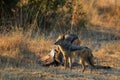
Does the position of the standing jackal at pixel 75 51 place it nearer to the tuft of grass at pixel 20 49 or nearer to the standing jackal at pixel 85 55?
the standing jackal at pixel 85 55

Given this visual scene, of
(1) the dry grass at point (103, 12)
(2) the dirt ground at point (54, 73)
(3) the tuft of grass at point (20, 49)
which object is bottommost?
(2) the dirt ground at point (54, 73)

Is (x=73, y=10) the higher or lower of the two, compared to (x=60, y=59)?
higher

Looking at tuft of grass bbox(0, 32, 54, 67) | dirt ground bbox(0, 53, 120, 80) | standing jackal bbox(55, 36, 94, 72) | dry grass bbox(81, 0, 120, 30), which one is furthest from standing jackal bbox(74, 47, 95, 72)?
dry grass bbox(81, 0, 120, 30)

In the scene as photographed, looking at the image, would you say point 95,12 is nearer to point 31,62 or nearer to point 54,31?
point 54,31

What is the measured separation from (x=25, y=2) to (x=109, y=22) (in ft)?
11.8

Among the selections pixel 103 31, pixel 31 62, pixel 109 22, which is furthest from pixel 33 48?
pixel 109 22

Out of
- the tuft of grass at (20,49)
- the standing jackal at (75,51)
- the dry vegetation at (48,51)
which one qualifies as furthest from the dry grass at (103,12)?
the standing jackal at (75,51)

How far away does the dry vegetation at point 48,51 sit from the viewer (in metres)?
9.41

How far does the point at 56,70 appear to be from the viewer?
9.90 meters

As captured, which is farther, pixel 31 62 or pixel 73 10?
pixel 73 10

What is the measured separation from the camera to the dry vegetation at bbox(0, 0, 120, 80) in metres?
9.41

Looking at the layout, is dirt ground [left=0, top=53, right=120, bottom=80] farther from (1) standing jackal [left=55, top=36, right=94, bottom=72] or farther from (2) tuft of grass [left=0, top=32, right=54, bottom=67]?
(2) tuft of grass [left=0, top=32, right=54, bottom=67]

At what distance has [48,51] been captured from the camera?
11273 mm

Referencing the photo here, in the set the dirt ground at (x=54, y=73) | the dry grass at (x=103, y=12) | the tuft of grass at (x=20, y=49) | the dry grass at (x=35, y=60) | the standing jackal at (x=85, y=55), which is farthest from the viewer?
the dry grass at (x=103, y=12)
